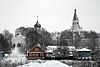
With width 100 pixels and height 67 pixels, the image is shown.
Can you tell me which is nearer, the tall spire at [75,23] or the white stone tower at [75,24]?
the white stone tower at [75,24]

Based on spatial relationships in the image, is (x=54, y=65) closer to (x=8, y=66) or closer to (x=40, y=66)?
(x=40, y=66)

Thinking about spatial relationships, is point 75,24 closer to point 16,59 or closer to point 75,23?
point 75,23

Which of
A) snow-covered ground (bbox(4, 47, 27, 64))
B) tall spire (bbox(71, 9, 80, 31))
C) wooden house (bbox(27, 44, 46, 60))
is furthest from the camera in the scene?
tall spire (bbox(71, 9, 80, 31))

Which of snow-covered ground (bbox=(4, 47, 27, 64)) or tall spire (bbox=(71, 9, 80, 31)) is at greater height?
tall spire (bbox=(71, 9, 80, 31))

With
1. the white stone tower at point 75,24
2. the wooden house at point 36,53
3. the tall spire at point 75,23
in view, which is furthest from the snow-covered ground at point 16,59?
the tall spire at point 75,23

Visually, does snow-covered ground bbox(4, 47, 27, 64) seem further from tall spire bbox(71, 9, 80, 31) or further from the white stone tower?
tall spire bbox(71, 9, 80, 31)

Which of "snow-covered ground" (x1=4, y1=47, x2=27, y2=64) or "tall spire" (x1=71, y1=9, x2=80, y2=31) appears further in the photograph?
"tall spire" (x1=71, y1=9, x2=80, y2=31)

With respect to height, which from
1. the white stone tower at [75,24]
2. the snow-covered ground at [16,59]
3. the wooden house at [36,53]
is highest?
the white stone tower at [75,24]

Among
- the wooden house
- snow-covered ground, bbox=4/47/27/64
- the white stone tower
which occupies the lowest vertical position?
snow-covered ground, bbox=4/47/27/64

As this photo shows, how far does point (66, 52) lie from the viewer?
44.1 m

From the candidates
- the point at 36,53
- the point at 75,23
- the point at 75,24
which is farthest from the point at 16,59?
the point at 75,24

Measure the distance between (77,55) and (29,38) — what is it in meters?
16.7

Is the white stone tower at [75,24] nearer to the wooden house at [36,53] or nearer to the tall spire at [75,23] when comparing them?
the tall spire at [75,23]

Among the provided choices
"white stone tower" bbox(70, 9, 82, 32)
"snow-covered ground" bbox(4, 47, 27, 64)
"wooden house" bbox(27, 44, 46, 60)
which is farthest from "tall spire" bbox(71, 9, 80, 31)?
"snow-covered ground" bbox(4, 47, 27, 64)
